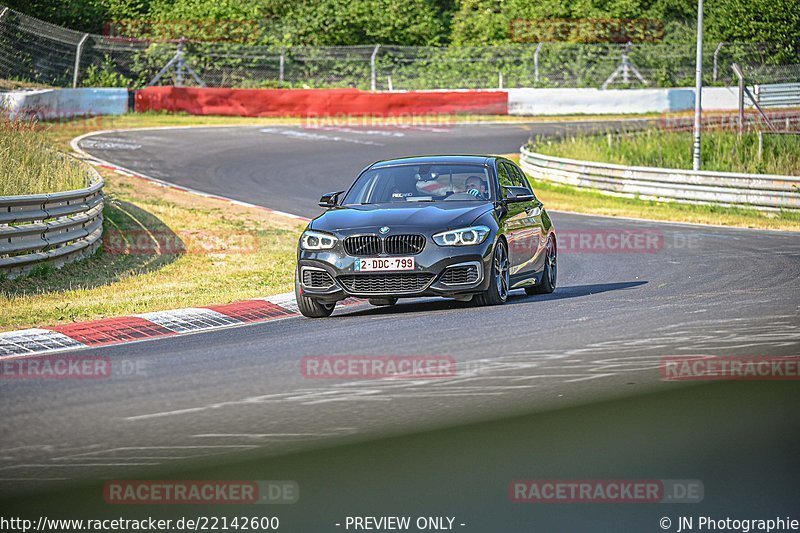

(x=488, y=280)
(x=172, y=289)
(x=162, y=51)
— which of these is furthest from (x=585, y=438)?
(x=162, y=51)

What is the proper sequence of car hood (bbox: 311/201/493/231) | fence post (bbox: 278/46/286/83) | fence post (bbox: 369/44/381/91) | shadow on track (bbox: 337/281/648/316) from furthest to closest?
fence post (bbox: 278/46/286/83), fence post (bbox: 369/44/381/91), shadow on track (bbox: 337/281/648/316), car hood (bbox: 311/201/493/231)

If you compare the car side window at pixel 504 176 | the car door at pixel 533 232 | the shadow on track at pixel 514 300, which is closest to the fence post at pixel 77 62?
the shadow on track at pixel 514 300

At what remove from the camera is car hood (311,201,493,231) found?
38.4 feet

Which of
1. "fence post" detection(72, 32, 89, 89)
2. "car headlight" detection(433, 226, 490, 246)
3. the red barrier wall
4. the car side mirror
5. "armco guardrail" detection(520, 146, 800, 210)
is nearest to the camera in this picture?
"car headlight" detection(433, 226, 490, 246)

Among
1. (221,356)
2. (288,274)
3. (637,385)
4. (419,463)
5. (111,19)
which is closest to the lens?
(419,463)

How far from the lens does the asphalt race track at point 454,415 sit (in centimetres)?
599

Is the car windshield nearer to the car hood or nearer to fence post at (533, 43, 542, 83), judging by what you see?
the car hood


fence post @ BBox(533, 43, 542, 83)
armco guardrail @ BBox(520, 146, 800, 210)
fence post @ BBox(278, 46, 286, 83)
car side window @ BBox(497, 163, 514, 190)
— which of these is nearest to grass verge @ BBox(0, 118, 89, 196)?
car side window @ BBox(497, 163, 514, 190)

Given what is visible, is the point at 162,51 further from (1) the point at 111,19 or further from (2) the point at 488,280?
(2) the point at 488,280

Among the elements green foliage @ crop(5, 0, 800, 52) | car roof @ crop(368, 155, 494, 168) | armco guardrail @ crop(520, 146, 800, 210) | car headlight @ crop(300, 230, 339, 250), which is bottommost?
armco guardrail @ crop(520, 146, 800, 210)

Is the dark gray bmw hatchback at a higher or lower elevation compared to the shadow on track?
higher

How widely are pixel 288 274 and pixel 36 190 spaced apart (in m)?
4.12

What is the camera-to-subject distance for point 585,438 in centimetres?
700

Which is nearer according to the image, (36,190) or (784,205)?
(36,190)
